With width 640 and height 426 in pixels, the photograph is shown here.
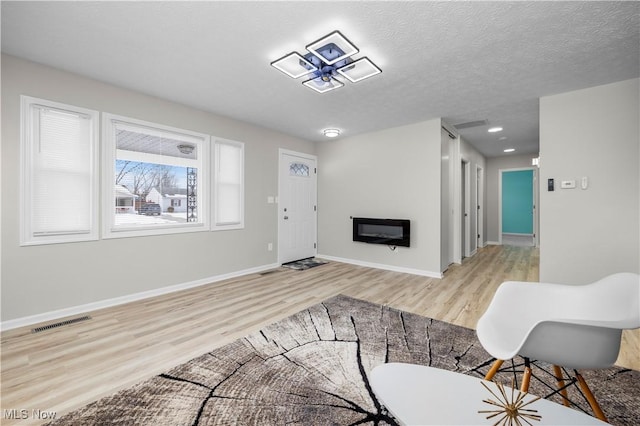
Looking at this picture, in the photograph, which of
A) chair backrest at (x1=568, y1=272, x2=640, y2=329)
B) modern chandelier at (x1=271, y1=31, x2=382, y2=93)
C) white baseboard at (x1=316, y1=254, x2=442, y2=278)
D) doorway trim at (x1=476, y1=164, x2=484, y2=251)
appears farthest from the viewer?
doorway trim at (x1=476, y1=164, x2=484, y2=251)

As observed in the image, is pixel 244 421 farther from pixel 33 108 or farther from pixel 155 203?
pixel 33 108

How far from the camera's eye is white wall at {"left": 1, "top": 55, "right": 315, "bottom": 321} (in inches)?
99.7

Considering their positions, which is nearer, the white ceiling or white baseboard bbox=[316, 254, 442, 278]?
→ the white ceiling

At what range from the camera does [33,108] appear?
2.66 metres

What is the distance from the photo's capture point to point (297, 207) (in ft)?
18.3

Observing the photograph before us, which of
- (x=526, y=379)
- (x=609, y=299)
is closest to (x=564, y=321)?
(x=526, y=379)

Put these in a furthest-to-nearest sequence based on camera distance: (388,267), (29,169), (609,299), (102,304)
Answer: (388,267) < (102,304) < (29,169) < (609,299)

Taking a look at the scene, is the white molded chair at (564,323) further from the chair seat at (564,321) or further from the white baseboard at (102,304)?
the white baseboard at (102,304)

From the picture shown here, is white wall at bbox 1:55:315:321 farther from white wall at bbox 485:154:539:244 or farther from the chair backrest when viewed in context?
white wall at bbox 485:154:539:244

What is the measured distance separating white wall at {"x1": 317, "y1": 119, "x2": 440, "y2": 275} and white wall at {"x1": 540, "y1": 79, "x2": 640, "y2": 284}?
1395 mm

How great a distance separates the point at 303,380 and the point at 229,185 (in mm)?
3298

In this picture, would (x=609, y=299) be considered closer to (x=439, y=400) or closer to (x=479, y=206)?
(x=439, y=400)

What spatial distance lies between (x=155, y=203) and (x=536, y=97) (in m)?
5.12

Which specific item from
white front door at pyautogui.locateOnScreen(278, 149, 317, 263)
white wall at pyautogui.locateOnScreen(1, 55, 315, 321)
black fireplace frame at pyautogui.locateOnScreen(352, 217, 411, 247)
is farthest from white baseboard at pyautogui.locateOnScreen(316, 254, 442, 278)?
white wall at pyautogui.locateOnScreen(1, 55, 315, 321)
